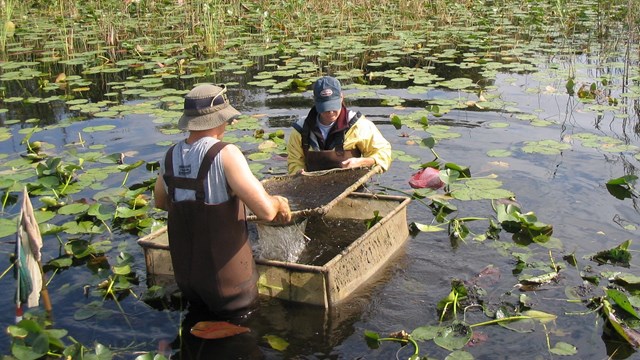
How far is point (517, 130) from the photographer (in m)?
7.43

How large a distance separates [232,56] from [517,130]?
18.4ft

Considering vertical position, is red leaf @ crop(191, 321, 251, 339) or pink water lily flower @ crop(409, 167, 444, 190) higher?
pink water lily flower @ crop(409, 167, 444, 190)

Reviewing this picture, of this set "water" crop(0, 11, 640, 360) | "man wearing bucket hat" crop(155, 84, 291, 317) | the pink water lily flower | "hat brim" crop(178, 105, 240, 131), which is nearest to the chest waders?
"man wearing bucket hat" crop(155, 84, 291, 317)

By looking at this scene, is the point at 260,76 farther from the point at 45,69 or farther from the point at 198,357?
the point at 198,357

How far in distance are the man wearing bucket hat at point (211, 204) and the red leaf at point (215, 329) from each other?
3.5 inches

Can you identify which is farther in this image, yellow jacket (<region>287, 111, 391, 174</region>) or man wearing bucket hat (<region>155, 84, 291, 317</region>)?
yellow jacket (<region>287, 111, 391, 174</region>)

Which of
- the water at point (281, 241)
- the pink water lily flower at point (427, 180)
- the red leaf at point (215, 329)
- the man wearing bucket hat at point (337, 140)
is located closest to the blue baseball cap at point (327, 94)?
the man wearing bucket hat at point (337, 140)

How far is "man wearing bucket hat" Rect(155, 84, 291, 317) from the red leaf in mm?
89

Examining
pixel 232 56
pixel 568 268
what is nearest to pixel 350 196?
pixel 568 268

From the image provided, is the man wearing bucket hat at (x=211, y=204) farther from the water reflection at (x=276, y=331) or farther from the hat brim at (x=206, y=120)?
the water reflection at (x=276, y=331)

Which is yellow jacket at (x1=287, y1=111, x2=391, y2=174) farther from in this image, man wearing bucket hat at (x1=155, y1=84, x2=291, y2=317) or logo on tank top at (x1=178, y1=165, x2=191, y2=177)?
logo on tank top at (x1=178, y1=165, x2=191, y2=177)

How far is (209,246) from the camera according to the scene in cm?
375

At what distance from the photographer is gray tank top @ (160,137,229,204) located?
3.62 meters

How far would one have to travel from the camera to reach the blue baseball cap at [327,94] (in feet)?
16.5
